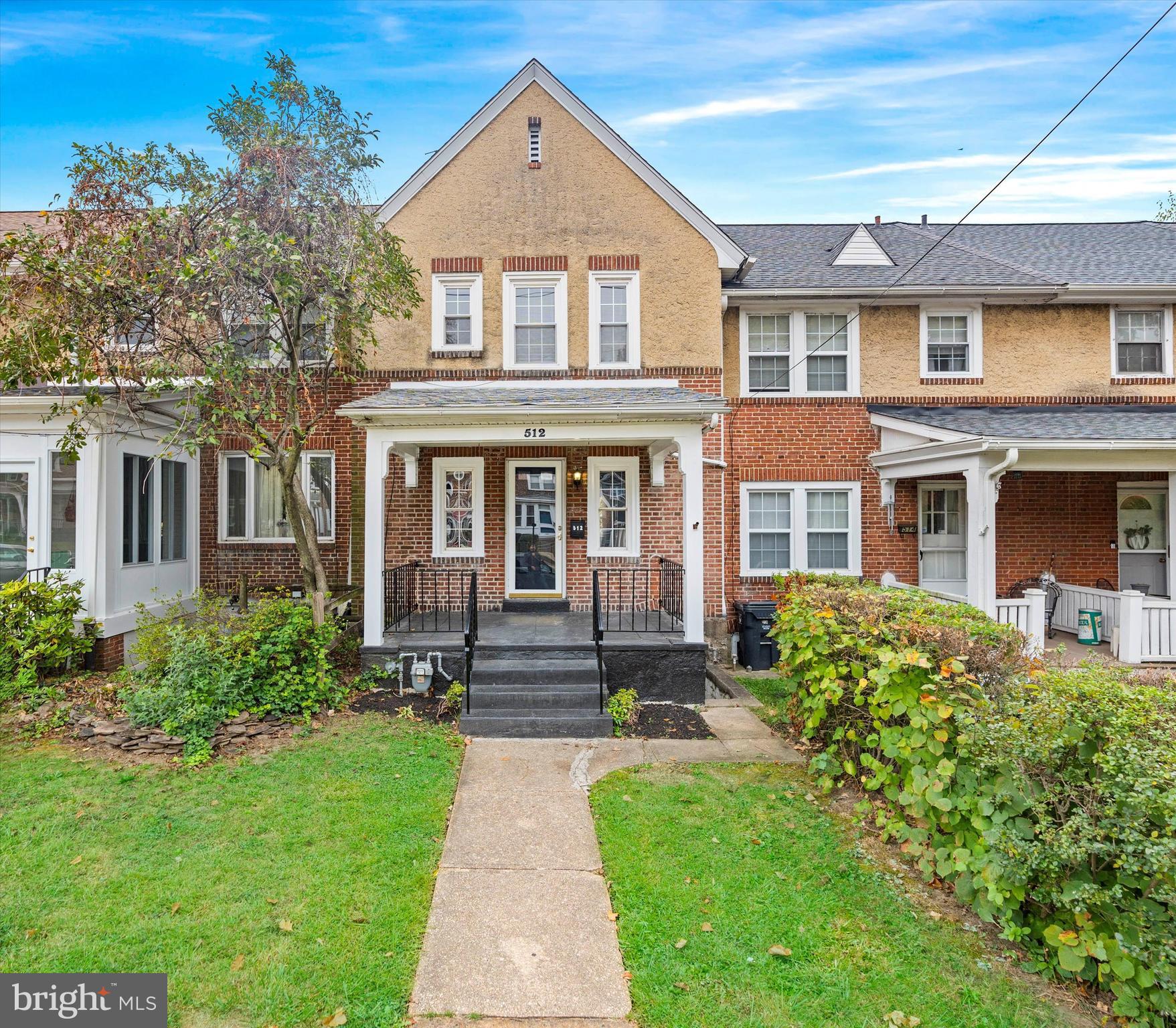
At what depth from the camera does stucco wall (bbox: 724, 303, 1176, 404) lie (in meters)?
11.3

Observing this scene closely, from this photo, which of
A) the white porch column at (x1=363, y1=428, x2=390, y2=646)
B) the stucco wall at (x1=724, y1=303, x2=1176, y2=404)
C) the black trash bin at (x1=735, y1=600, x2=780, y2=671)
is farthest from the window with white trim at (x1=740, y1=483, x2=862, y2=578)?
the white porch column at (x1=363, y1=428, x2=390, y2=646)

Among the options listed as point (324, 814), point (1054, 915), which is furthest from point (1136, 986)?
point (324, 814)

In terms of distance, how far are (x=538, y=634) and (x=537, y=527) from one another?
256 cm

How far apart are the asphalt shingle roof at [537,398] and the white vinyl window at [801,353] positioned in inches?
69.1

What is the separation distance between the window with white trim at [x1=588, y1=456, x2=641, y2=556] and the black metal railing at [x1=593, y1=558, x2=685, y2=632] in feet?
1.40

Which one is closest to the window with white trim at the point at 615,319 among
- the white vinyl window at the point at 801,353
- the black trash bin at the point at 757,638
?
the white vinyl window at the point at 801,353

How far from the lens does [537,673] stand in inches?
293

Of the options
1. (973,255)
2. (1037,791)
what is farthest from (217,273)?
(973,255)

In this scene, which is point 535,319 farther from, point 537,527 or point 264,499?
point 264,499

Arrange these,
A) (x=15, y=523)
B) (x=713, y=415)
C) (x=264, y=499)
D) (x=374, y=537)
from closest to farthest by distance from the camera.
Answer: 1. (x=374, y=537)
2. (x=15, y=523)
3. (x=713, y=415)
4. (x=264, y=499)

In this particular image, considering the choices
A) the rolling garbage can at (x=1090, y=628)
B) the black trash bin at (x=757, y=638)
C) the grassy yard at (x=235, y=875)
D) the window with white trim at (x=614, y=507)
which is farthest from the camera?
the window with white trim at (x=614, y=507)

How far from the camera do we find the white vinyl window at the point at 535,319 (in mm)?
10656

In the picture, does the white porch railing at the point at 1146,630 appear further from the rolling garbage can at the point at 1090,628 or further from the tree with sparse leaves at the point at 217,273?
the tree with sparse leaves at the point at 217,273

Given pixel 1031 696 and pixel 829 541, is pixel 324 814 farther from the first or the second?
pixel 829 541
